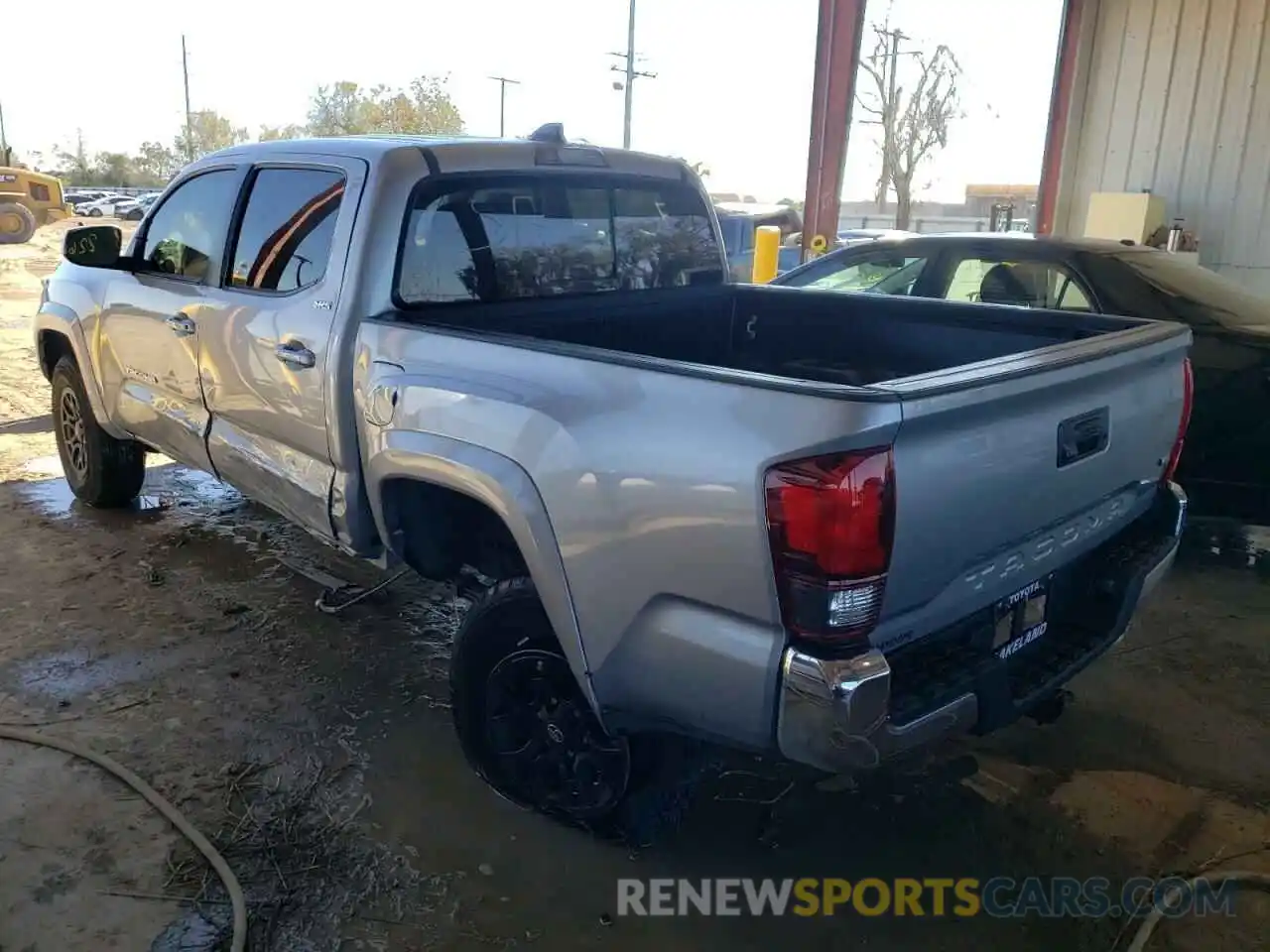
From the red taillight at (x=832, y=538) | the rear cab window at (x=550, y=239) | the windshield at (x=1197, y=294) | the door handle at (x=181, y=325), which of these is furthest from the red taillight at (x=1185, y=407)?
the door handle at (x=181, y=325)

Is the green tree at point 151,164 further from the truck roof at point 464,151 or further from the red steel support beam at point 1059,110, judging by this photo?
the truck roof at point 464,151

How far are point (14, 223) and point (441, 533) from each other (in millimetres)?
22656

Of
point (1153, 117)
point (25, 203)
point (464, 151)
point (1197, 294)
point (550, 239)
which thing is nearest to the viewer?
point (464, 151)

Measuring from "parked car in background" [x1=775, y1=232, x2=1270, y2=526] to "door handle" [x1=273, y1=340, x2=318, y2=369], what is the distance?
3.20 metres

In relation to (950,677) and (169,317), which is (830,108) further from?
(950,677)

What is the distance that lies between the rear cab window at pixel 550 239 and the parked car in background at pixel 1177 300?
173cm

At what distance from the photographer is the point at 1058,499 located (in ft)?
8.30

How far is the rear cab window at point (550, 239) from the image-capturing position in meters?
3.26

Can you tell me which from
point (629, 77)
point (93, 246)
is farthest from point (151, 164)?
point (93, 246)

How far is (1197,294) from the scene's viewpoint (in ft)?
16.6

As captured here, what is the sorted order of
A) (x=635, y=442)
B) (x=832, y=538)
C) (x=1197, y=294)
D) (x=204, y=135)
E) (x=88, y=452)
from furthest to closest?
1. (x=204, y=135)
2. (x=88, y=452)
3. (x=1197, y=294)
4. (x=635, y=442)
5. (x=832, y=538)

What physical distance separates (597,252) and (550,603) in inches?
66.4

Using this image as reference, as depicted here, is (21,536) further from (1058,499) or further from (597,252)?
(1058,499)

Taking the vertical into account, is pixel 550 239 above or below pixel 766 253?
above
